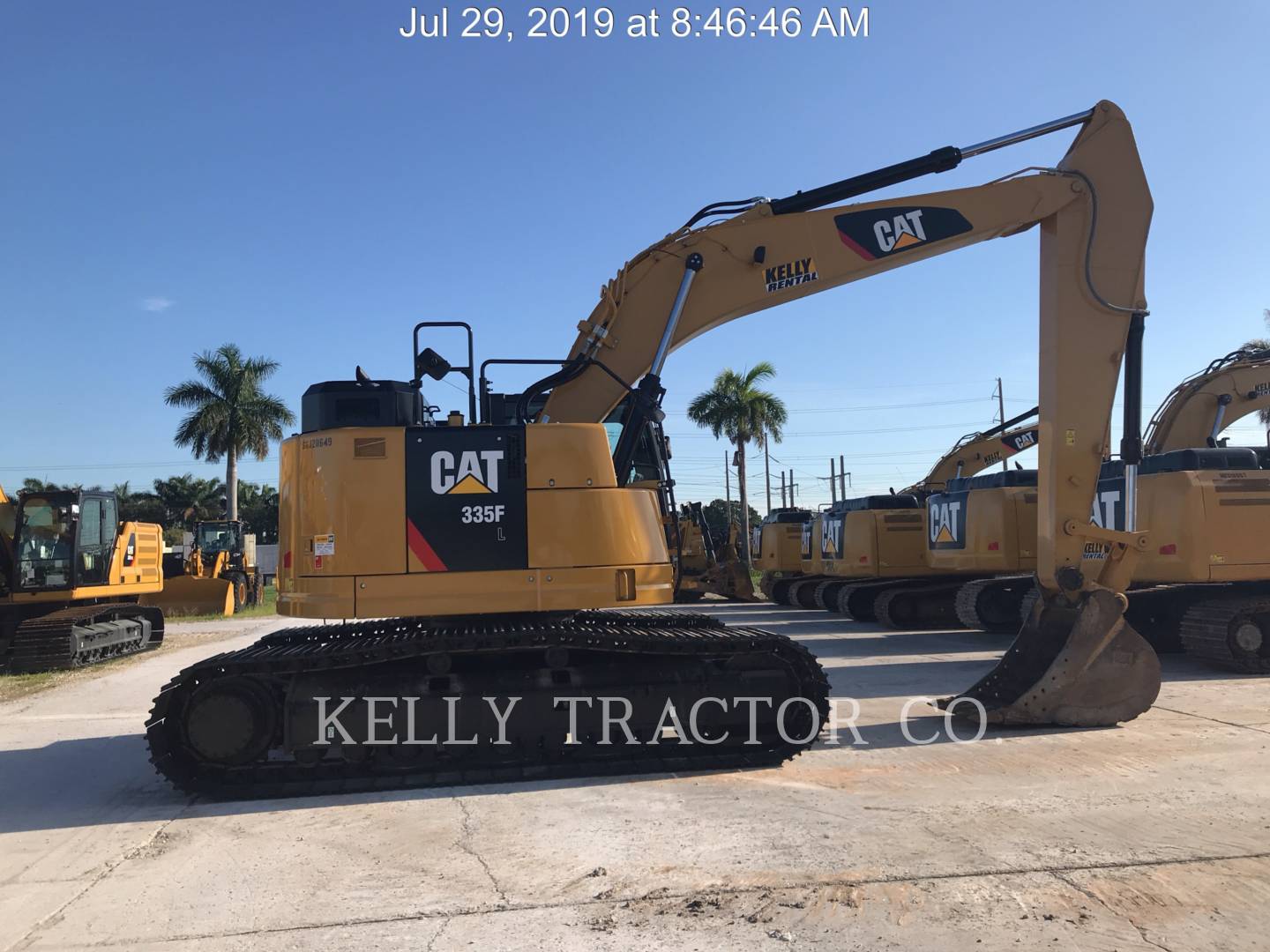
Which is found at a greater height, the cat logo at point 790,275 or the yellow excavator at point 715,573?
the cat logo at point 790,275

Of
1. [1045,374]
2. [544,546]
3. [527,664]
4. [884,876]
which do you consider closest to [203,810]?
[527,664]

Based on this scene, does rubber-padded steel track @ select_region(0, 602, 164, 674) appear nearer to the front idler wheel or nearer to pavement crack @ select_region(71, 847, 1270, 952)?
the front idler wheel

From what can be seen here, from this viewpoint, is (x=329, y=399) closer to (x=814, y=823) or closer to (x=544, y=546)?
(x=544, y=546)

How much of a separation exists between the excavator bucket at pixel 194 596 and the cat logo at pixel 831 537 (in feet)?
47.8

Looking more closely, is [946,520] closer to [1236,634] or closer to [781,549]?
[1236,634]

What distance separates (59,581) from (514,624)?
34.7ft

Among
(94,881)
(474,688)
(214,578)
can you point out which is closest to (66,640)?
(474,688)

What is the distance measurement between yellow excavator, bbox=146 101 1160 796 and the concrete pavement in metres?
0.34

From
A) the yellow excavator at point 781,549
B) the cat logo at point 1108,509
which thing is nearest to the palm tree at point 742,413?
the yellow excavator at point 781,549

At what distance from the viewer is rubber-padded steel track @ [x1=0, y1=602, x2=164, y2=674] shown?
42.9 feet

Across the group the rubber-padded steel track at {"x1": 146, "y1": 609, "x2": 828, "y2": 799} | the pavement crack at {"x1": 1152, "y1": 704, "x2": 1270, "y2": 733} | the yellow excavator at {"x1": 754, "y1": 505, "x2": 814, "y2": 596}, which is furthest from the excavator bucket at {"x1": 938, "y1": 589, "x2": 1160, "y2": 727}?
the yellow excavator at {"x1": 754, "y1": 505, "x2": 814, "y2": 596}

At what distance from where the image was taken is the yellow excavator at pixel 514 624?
6375 mm

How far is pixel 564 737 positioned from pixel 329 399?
2.96 metres

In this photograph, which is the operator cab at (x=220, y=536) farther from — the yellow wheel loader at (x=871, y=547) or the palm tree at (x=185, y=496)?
the palm tree at (x=185, y=496)
